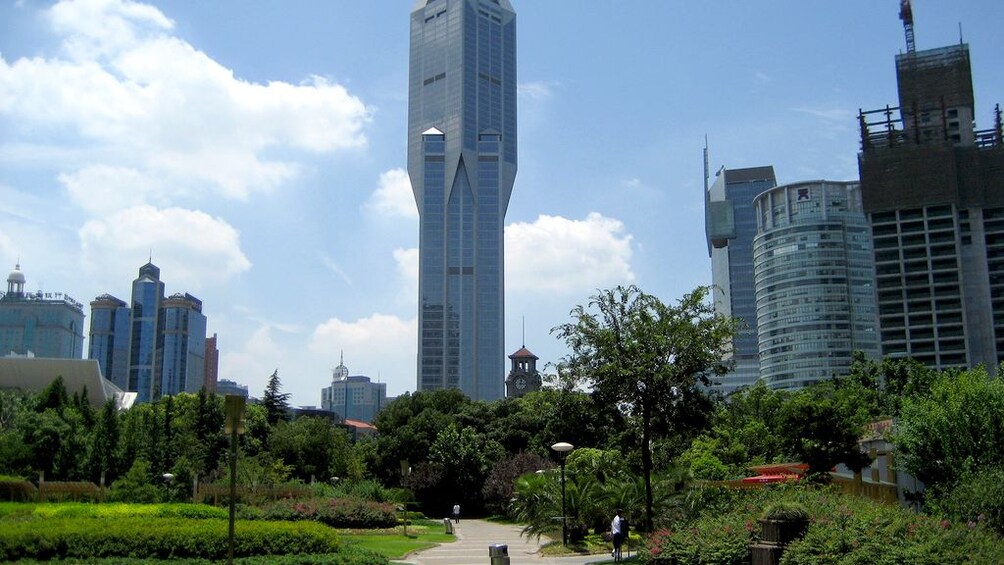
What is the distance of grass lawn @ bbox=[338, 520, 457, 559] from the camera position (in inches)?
1016

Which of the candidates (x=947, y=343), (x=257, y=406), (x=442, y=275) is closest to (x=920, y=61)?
(x=947, y=343)

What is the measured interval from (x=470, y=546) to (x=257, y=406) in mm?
45791

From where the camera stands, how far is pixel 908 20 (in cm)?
14500

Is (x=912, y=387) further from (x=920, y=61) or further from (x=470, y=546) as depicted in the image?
(x=920, y=61)

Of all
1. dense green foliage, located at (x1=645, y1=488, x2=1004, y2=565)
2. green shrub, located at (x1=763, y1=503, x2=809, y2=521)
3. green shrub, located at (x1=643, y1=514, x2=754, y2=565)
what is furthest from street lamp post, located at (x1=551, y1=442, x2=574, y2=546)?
green shrub, located at (x1=763, y1=503, x2=809, y2=521)

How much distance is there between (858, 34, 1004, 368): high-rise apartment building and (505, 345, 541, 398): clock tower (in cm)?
5478

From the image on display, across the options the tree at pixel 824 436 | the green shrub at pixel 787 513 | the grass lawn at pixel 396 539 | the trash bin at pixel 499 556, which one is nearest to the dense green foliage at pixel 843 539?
the green shrub at pixel 787 513

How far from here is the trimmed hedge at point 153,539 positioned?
59.1 feet

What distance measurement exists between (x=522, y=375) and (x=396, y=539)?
256 feet

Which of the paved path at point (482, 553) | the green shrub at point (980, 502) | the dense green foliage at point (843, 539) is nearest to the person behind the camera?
the dense green foliage at point (843, 539)

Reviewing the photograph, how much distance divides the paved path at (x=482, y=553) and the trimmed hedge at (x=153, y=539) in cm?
312

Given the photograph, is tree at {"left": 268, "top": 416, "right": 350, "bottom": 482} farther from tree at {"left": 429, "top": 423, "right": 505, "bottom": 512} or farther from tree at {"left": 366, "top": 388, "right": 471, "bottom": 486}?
tree at {"left": 429, "top": 423, "right": 505, "bottom": 512}

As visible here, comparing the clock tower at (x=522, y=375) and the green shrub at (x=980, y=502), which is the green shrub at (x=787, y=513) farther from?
the clock tower at (x=522, y=375)

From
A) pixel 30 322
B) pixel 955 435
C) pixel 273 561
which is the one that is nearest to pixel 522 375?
pixel 955 435
